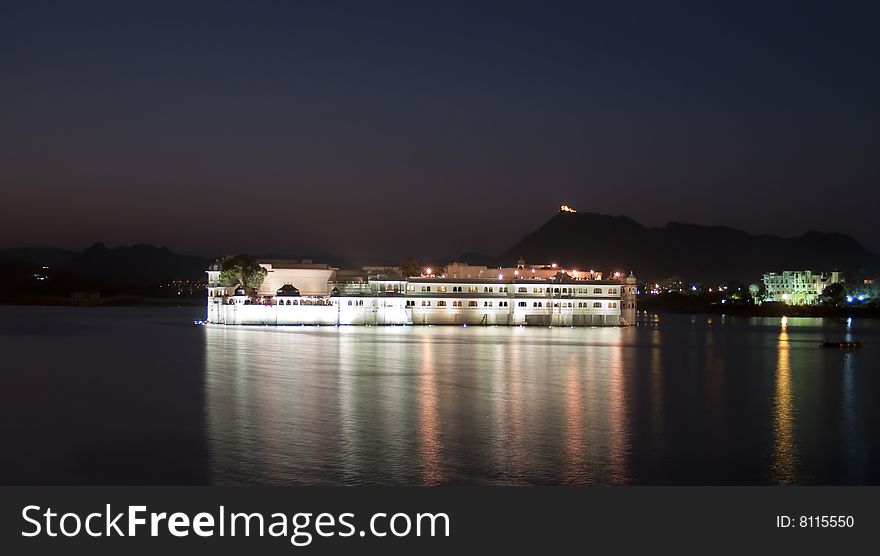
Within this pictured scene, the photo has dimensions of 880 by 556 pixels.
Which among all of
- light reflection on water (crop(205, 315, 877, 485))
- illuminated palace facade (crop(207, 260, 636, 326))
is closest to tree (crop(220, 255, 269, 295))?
illuminated palace facade (crop(207, 260, 636, 326))

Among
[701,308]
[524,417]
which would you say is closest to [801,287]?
[701,308]

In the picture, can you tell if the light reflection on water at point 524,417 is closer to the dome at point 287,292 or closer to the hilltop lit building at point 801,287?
the dome at point 287,292

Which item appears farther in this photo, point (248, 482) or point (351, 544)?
point (248, 482)

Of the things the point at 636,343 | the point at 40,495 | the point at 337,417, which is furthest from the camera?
the point at 636,343

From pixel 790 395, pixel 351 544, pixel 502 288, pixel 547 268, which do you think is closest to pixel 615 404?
pixel 790 395

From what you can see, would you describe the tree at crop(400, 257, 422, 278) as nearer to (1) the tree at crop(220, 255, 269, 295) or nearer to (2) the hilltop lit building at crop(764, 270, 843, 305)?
(1) the tree at crop(220, 255, 269, 295)

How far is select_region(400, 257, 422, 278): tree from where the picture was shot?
8456 centimetres

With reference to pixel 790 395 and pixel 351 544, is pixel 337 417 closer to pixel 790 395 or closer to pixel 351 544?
pixel 351 544

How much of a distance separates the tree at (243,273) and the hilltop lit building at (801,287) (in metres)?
82.5

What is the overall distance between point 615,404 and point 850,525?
1199cm

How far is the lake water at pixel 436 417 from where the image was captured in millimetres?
14859

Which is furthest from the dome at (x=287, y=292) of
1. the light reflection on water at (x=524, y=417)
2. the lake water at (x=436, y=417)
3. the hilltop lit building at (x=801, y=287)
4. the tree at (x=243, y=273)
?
the hilltop lit building at (x=801, y=287)

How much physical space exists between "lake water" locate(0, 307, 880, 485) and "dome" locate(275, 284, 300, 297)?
3157 cm

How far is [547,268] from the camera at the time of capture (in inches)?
3364
